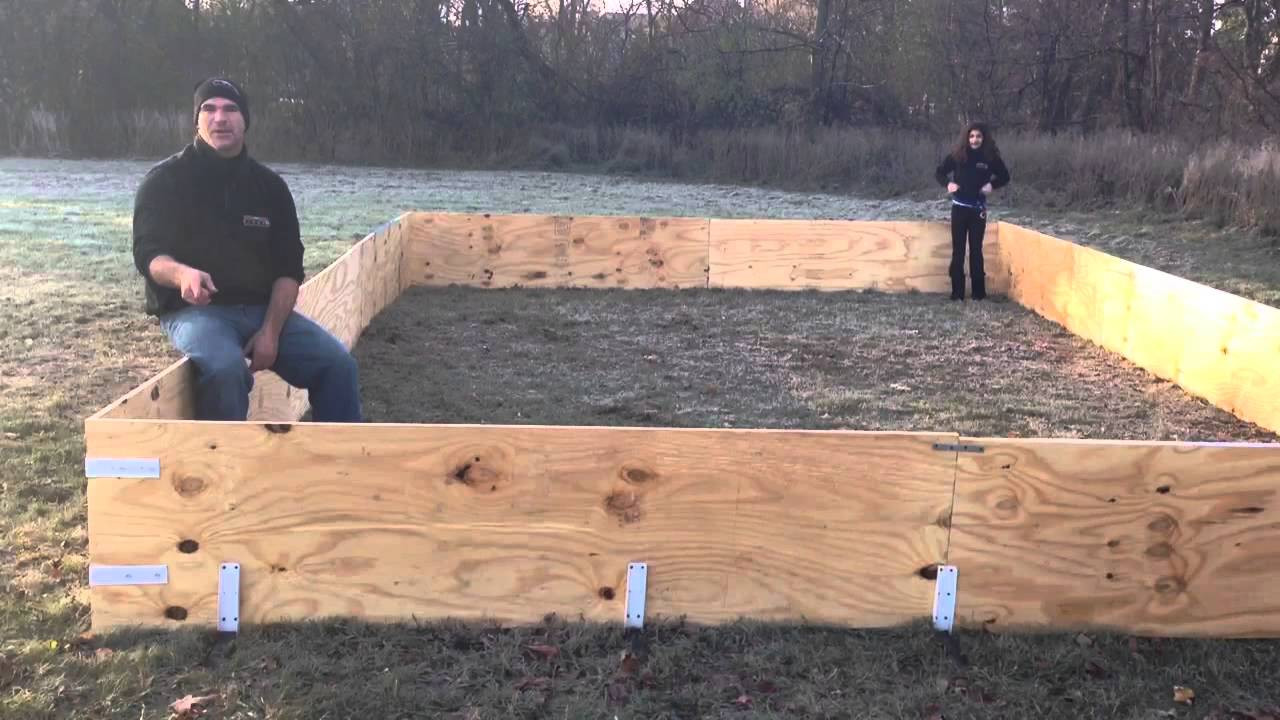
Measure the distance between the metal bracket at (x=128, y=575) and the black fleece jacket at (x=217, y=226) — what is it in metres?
1.21

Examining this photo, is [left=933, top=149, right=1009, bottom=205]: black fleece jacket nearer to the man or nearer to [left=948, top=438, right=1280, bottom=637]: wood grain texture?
[left=948, top=438, right=1280, bottom=637]: wood grain texture

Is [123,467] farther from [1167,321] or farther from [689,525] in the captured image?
[1167,321]

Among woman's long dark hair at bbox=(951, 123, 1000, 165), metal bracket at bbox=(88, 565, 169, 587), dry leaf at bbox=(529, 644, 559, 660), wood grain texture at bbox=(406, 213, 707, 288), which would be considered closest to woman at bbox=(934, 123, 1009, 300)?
woman's long dark hair at bbox=(951, 123, 1000, 165)

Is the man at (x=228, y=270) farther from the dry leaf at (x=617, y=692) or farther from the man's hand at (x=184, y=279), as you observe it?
the dry leaf at (x=617, y=692)

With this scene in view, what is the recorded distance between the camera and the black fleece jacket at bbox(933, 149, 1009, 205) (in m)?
9.32

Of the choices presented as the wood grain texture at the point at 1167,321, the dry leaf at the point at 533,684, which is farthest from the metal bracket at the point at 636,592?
the wood grain texture at the point at 1167,321

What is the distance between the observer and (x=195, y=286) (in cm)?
370

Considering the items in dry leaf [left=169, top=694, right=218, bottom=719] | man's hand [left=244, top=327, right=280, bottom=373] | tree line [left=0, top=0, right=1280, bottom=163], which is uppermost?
tree line [left=0, top=0, right=1280, bottom=163]

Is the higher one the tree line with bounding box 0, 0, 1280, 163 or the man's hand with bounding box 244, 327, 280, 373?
the tree line with bounding box 0, 0, 1280, 163

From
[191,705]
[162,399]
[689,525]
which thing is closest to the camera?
[191,705]

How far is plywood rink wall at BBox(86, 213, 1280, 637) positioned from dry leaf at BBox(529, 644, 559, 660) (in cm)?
15

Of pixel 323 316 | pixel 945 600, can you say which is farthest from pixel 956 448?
pixel 323 316

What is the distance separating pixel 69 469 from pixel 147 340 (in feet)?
8.41

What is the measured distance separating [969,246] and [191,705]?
26.7ft
